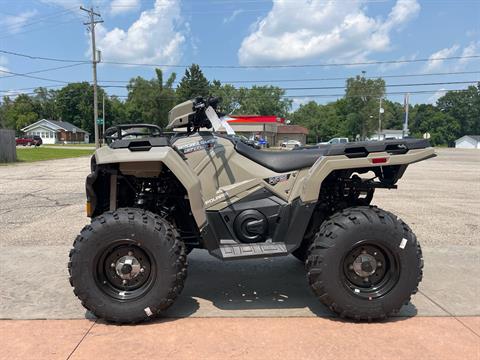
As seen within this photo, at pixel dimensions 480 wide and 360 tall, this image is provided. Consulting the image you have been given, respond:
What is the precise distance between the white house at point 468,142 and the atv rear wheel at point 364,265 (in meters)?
116

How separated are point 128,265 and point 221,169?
3.60 feet

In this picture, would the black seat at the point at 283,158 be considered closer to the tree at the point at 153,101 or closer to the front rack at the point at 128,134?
the front rack at the point at 128,134

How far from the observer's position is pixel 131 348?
3025 mm

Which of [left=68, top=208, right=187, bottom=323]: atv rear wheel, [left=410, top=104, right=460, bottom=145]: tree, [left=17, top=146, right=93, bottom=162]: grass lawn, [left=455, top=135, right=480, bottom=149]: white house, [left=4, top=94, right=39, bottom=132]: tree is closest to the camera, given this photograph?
[left=68, top=208, right=187, bottom=323]: atv rear wheel

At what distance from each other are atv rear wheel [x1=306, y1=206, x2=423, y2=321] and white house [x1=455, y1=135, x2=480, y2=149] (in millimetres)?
115925

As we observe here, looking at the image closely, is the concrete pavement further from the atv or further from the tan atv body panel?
the tan atv body panel

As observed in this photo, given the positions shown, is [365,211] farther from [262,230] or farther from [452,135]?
[452,135]

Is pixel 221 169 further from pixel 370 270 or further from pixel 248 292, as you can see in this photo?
pixel 370 270

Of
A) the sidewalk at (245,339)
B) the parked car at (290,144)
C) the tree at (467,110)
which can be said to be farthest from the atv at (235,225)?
the tree at (467,110)

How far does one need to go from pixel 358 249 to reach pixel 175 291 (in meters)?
1.51

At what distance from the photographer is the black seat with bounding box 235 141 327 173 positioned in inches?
143

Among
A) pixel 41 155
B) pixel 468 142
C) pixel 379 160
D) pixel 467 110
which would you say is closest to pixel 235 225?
pixel 379 160

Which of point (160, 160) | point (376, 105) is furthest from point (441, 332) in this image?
point (376, 105)

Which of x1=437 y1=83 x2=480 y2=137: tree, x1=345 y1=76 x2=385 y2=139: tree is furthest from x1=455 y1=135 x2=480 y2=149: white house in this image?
x1=345 y1=76 x2=385 y2=139: tree
